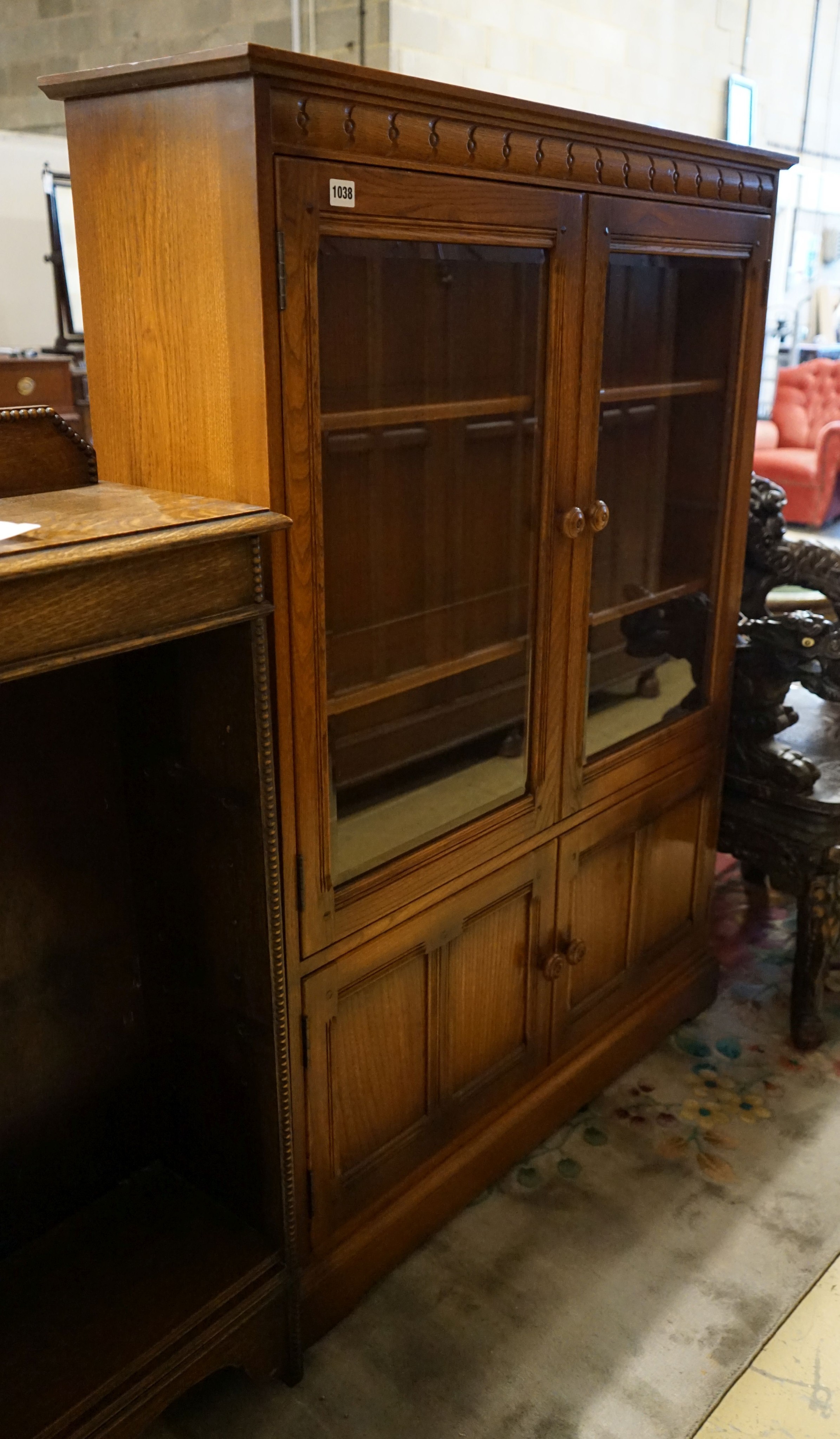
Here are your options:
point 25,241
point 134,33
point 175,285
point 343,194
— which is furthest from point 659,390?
point 134,33

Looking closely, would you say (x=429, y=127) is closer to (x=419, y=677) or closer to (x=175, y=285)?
(x=175, y=285)

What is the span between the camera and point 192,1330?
4.40 ft

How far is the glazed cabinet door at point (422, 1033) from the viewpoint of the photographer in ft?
4.90

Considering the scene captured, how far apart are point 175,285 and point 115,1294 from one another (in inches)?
47.0

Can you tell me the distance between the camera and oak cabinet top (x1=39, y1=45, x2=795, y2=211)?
1.11 metres

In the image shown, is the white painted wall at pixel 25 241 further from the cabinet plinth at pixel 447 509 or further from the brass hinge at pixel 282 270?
the brass hinge at pixel 282 270

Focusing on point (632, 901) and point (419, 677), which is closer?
point (419, 677)

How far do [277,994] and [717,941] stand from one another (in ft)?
5.11

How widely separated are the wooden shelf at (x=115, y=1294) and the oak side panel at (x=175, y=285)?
954 millimetres

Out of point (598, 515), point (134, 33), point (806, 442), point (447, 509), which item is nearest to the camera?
point (447, 509)

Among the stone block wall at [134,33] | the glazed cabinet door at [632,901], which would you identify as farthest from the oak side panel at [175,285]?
the stone block wall at [134,33]

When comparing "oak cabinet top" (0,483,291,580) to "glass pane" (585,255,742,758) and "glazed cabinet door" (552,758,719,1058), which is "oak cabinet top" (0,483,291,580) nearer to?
"glass pane" (585,255,742,758)

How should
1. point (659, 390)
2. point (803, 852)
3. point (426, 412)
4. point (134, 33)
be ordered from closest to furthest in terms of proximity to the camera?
point (426, 412), point (659, 390), point (803, 852), point (134, 33)

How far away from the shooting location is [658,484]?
76.7 inches
